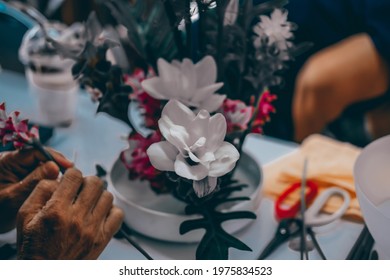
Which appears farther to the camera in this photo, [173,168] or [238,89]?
[238,89]

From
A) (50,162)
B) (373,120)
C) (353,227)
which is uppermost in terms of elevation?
(50,162)

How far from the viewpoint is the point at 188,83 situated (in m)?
0.45

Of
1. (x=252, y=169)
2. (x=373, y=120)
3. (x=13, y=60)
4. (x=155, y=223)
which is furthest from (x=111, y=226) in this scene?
(x=373, y=120)

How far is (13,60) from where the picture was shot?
770 millimetres

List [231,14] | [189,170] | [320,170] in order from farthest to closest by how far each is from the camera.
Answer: [320,170] → [231,14] → [189,170]

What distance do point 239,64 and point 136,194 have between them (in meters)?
0.18

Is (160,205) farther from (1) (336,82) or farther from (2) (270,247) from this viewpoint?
(1) (336,82)

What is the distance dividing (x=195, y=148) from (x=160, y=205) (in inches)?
6.1

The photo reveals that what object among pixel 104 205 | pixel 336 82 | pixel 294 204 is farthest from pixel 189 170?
pixel 336 82

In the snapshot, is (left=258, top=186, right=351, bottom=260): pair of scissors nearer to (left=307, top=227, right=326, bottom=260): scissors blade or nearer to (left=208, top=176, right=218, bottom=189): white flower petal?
(left=307, top=227, right=326, bottom=260): scissors blade

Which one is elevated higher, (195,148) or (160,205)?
(195,148)

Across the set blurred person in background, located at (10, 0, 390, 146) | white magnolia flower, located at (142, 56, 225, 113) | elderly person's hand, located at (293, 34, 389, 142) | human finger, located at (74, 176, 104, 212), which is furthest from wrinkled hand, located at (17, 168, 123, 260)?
elderly person's hand, located at (293, 34, 389, 142)
